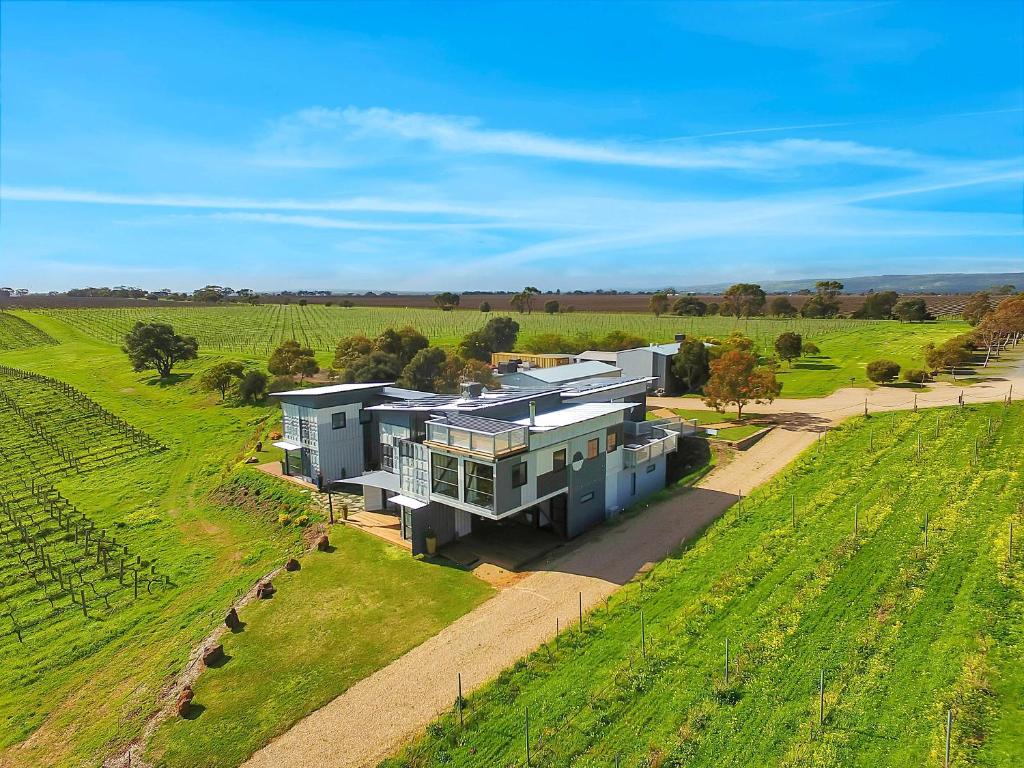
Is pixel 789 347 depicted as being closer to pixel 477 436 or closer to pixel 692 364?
pixel 692 364

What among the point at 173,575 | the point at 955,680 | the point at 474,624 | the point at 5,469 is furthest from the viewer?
the point at 5,469

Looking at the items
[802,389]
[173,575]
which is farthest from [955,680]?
[802,389]

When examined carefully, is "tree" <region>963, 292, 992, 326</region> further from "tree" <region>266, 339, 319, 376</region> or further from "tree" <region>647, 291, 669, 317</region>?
"tree" <region>266, 339, 319, 376</region>

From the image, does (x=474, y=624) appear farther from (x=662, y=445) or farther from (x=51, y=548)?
(x=51, y=548)

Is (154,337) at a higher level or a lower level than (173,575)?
higher

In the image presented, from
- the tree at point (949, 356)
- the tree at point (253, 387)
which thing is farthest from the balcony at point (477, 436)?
the tree at point (949, 356)

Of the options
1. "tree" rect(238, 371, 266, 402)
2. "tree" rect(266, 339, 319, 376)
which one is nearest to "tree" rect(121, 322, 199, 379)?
"tree" rect(266, 339, 319, 376)

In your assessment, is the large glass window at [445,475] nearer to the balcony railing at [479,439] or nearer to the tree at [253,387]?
the balcony railing at [479,439]

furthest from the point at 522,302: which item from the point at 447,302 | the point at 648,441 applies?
the point at 648,441
